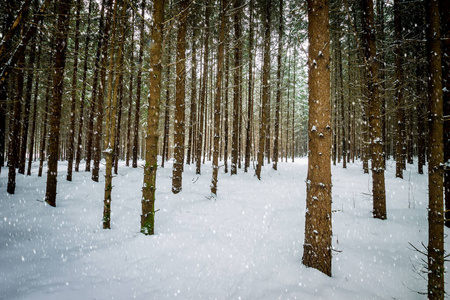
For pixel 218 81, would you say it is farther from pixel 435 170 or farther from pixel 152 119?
pixel 435 170

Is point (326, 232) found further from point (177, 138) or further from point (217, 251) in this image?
point (177, 138)

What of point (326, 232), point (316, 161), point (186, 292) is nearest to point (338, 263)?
point (326, 232)

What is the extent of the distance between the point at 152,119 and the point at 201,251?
3204 millimetres

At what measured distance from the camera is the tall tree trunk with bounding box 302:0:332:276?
128 inches

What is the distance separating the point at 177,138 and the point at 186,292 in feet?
20.9

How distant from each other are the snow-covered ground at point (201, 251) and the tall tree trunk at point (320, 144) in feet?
1.65

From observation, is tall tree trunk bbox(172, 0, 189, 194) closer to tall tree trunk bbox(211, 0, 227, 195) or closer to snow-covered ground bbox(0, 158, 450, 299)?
snow-covered ground bbox(0, 158, 450, 299)

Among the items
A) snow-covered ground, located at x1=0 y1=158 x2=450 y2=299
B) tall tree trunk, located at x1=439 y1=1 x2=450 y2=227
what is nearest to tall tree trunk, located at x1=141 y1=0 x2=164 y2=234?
snow-covered ground, located at x1=0 y1=158 x2=450 y2=299

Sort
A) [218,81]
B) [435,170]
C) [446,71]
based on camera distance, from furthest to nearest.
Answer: [218,81] → [446,71] → [435,170]

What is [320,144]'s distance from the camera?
326cm

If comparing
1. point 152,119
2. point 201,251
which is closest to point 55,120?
point 152,119

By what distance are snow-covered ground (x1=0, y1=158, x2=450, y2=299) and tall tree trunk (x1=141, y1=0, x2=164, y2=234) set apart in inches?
24.0

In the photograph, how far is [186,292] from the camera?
291 centimetres

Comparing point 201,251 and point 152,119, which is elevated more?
point 152,119
